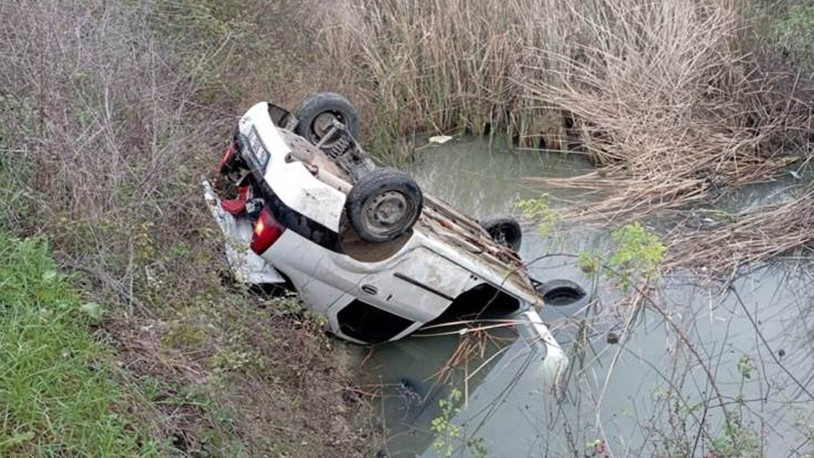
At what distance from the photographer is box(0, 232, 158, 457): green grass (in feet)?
9.55

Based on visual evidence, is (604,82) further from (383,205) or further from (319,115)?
(383,205)

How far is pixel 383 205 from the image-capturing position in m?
4.75

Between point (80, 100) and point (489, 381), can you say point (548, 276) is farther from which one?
point (80, 100)

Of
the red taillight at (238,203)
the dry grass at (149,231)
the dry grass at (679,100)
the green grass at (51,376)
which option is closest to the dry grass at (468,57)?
the dry grass at (679,100)

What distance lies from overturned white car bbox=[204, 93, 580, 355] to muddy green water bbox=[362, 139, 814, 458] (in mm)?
252

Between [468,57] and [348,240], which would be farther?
[468,57]

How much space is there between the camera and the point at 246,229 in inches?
201

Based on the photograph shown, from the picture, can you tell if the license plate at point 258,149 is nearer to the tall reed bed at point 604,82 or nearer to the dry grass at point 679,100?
the tall reed bed at point 604,82

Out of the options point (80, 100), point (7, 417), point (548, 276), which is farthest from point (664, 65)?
point (7, 417)

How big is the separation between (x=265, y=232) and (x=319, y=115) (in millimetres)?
1411

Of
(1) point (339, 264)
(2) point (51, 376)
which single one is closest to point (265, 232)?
(1) point (339, 264)

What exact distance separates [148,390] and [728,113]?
6.78 meters

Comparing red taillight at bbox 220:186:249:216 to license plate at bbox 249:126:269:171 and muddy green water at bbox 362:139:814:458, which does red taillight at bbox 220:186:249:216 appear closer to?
license plate at bbox 249:126:269:171

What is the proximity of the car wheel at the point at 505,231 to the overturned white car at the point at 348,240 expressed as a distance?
776mm
